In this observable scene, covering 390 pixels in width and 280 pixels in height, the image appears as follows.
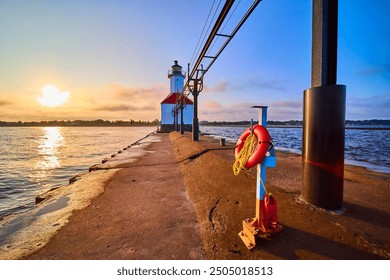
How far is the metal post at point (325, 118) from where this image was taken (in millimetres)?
3167

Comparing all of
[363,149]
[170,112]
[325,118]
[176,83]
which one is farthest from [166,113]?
[325,118]

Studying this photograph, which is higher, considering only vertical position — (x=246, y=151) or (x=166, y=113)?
(x=166, y=113)

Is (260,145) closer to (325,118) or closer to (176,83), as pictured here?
(325,118)

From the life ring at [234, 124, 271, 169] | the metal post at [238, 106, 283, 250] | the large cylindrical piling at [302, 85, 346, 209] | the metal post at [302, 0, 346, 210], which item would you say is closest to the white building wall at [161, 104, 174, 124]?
the metal post at [302, 0, 346, 210]

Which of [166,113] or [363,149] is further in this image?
[166,113]

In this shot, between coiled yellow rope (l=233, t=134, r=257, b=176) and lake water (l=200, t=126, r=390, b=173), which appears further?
lake water (l=200, t=126, r=390, b=173)

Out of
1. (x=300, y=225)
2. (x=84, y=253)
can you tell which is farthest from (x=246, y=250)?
(x=84, y=253)

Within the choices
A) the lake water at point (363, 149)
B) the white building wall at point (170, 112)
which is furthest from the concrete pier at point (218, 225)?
the white building wall at point (170, 112)

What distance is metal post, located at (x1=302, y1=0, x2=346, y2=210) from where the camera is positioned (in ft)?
10.4

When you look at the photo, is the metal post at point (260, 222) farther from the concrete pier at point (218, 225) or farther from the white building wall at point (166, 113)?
the white building wall at point (166, 113)

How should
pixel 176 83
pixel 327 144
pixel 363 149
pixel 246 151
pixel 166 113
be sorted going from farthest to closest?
pixel 176 83 → pixel 166 113 → pixel 363 149 → pixel 327 144 → pixel 246 151

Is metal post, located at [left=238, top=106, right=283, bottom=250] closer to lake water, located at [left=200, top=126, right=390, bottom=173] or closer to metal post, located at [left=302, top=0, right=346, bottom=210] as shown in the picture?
metal post, located at [left=302, top=0, right=346, bottom=210]

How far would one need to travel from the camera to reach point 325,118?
320 centimetres

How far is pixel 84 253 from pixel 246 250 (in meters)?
2.29
